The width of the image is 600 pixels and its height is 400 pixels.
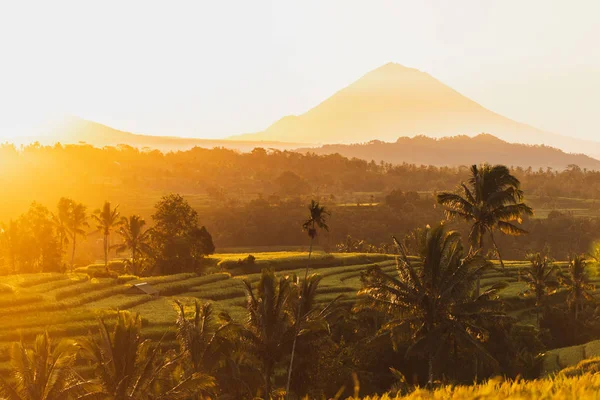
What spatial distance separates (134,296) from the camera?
2386 inches

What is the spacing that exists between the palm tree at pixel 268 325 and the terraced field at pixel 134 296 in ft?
23.7

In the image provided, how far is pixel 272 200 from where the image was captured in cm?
18825

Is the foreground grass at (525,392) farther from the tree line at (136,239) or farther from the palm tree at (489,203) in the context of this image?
the tree line at (136,239)

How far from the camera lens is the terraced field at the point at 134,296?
153ft

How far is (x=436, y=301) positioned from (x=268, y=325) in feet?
32.5

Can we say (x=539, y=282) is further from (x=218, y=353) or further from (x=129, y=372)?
(x=129, y=372)

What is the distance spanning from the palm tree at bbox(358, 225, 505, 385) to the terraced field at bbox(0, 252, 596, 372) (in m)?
9.52

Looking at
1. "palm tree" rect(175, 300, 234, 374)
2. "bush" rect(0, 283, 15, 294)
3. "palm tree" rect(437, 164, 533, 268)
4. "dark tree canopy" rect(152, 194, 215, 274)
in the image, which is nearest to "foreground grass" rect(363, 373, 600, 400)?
"palm tree" rect(175, 300, 234, 374)

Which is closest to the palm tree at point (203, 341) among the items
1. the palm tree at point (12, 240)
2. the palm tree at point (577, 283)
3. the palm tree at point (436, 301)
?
the palm tree at point (436, 301)

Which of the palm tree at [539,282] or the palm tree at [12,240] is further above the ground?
the palm tree at [12,240]

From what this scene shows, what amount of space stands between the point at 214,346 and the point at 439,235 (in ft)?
47.4

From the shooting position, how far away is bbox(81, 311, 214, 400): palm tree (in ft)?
86.8

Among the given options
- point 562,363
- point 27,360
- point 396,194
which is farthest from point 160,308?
point 396,194

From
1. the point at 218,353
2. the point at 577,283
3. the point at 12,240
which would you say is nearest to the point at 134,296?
the point at 218,353
